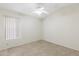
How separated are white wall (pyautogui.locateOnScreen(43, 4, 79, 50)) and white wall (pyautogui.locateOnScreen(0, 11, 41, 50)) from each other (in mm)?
169

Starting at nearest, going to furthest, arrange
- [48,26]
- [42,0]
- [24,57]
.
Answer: [42,0]
[24,57]
[48,26]

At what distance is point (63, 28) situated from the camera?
1.65 meters

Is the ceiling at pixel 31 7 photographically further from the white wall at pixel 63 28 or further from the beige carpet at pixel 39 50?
the beige carpet at pixel 39 50

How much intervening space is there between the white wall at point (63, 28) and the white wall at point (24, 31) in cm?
17

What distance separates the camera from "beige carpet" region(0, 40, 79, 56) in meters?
1.57

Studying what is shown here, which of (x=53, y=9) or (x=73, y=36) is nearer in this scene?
(x=53, y=9)

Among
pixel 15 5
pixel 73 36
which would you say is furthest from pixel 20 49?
pixel 73 36

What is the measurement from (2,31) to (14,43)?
332mm

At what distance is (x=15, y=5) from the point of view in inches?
57.8

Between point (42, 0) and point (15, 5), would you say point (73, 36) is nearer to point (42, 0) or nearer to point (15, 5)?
point (42, 0)

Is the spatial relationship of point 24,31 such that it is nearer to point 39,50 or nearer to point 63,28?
point 39,50

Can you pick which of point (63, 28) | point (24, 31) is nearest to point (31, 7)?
point (24, 31)

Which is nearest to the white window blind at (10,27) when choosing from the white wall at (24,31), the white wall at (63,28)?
the white wall at (24,31)

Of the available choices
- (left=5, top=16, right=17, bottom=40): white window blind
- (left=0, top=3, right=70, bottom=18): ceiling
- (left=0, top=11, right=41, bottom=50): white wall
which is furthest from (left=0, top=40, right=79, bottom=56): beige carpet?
(left=0, top=3, right=70, bottom=18): ceiling
